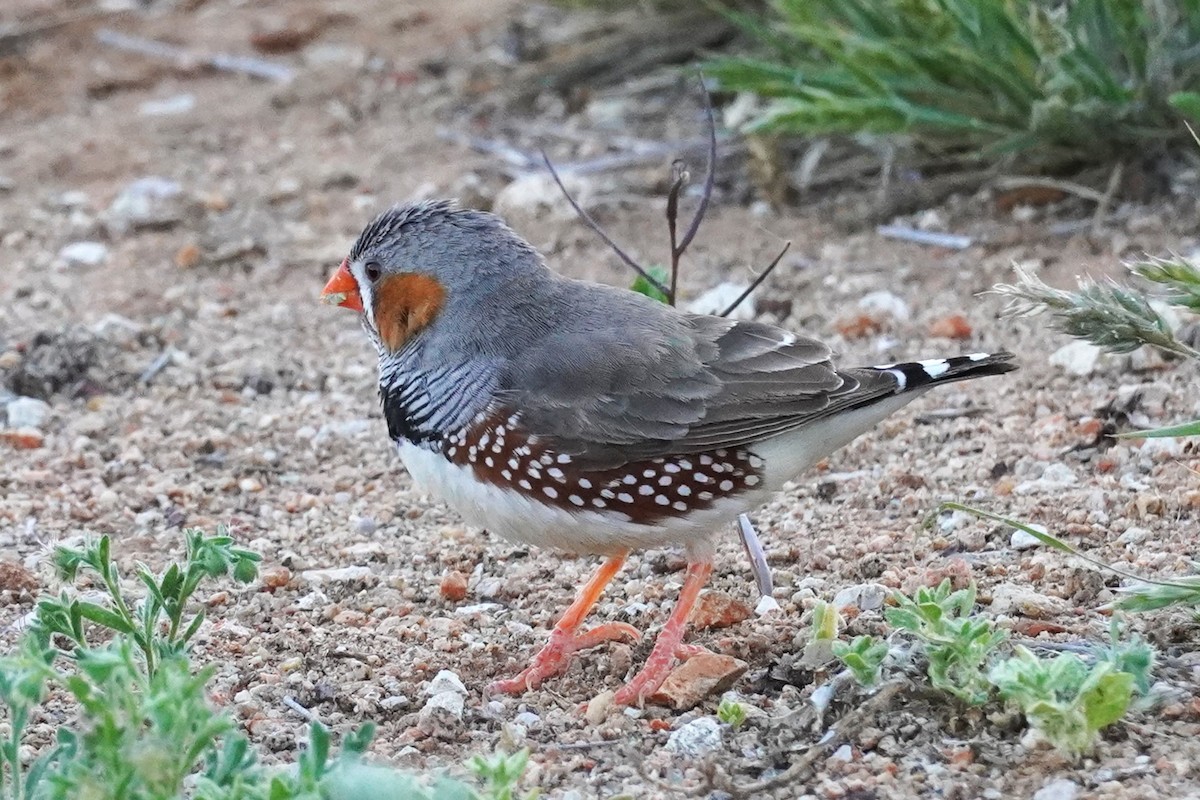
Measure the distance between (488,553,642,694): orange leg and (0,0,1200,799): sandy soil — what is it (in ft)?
0.19

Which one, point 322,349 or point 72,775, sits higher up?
point 72,775

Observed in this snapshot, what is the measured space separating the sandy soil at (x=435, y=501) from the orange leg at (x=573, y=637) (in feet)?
0.19

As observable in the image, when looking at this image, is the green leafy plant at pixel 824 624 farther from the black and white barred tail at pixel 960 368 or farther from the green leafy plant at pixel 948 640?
the black and white barred tail at pixel 960 368

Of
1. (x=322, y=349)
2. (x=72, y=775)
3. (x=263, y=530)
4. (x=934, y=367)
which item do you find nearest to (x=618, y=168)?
(x=322, y=349)

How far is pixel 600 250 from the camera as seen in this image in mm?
6820

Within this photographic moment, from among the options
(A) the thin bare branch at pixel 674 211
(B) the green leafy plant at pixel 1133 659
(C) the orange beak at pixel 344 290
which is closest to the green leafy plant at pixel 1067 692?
(B) the green leafy plant at pixel 1133 659

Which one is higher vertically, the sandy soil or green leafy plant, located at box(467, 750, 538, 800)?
green leafy plant, located at box(467, 750, 538, 800)

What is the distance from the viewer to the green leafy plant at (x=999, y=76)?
617cm

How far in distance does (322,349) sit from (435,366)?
218 cm

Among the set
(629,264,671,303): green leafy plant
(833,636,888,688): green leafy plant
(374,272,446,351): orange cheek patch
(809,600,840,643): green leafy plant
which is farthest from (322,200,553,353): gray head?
(833,636,888,688): green leafy plant

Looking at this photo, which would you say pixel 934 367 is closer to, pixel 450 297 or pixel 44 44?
pixel 450 297

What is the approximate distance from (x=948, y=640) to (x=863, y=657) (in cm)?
20

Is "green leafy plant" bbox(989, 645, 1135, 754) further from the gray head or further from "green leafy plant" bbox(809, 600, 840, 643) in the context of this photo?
the gray head

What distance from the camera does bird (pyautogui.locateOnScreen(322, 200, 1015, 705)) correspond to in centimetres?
399
